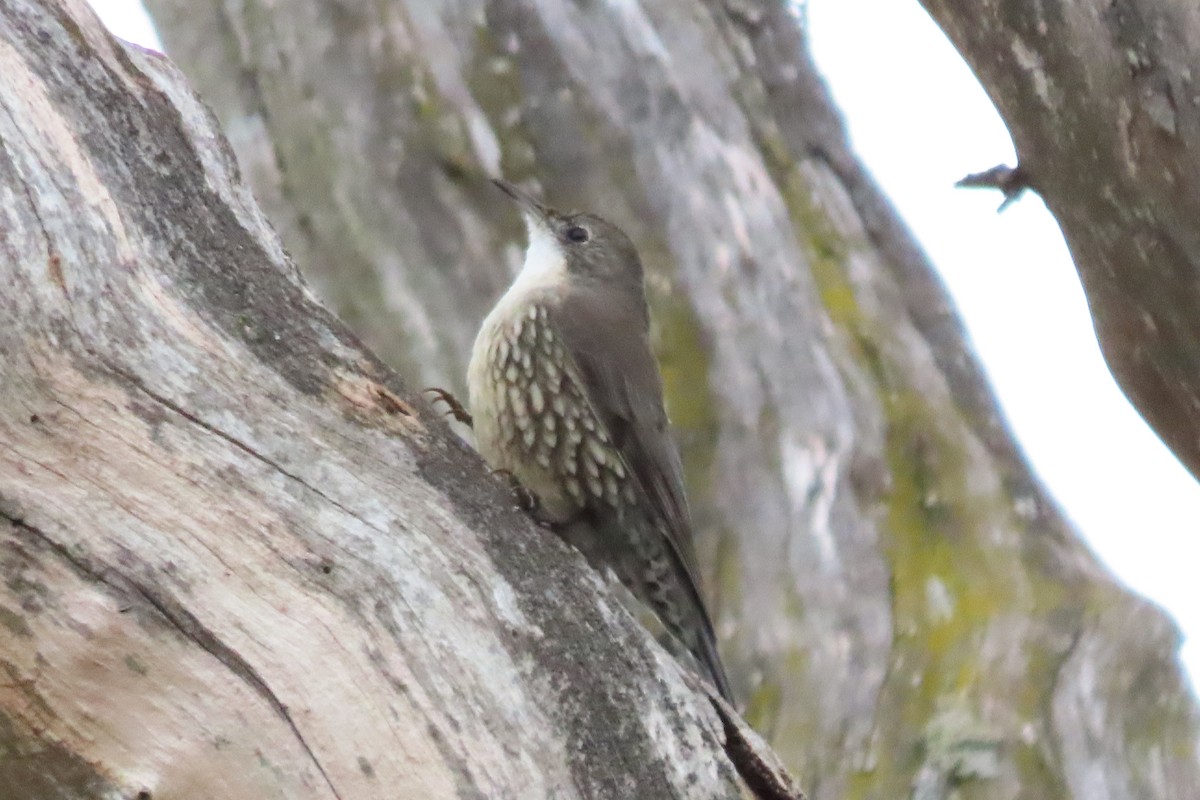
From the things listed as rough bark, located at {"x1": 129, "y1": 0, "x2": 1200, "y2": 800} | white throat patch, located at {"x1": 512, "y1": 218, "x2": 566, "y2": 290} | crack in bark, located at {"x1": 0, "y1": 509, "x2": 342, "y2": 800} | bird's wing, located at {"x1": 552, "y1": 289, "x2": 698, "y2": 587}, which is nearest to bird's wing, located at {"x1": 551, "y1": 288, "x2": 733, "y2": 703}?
bird's wing, located at {"x1": 552, "y1": 289, "x2": 698, "y2": 587}

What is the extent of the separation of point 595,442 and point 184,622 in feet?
6.24

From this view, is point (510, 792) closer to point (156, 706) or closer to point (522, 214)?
point (156, 706)

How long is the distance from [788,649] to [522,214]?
1490 millimetres

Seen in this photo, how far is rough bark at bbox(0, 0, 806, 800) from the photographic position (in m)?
1.78

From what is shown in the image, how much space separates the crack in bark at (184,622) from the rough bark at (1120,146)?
1.38 meters

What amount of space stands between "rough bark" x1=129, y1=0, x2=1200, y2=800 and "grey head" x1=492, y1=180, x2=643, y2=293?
0.74ft

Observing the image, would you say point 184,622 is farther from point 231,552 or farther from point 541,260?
point 541,260

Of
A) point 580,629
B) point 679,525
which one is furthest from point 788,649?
point 580,629

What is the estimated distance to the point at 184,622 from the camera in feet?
5.95

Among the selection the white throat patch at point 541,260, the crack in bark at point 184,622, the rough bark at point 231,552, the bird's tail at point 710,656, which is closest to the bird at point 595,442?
the bird's tail at point 710,656

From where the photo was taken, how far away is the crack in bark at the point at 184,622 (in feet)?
5.90

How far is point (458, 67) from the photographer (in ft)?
14.4

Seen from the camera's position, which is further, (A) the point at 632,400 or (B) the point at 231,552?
(A) the point at 632,400

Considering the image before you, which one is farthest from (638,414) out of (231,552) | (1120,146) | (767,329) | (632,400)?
(231,552)
